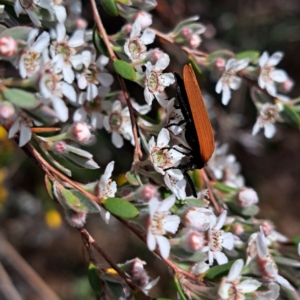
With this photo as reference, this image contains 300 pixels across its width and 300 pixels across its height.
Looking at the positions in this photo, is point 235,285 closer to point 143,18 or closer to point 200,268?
point 200,268

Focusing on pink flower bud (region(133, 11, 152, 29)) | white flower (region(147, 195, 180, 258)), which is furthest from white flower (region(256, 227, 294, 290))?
pink flower bud (region(133, 11, 152, 29))

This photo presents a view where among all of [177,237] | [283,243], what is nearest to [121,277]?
[177,237]

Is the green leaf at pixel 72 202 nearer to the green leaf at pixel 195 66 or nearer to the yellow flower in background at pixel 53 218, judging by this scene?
the green leaf at pixel 195 66

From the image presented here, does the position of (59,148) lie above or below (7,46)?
below

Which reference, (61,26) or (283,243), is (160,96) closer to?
(61,26)

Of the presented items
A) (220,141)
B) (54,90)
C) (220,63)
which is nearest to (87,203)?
(54,90)

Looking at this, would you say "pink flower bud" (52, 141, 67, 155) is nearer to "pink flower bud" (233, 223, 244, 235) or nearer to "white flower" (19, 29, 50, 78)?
"white flower" (19, 29, 50, 78)

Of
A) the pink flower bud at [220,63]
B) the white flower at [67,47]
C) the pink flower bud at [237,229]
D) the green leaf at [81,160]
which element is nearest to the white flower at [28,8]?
the white flower at [67,47]
